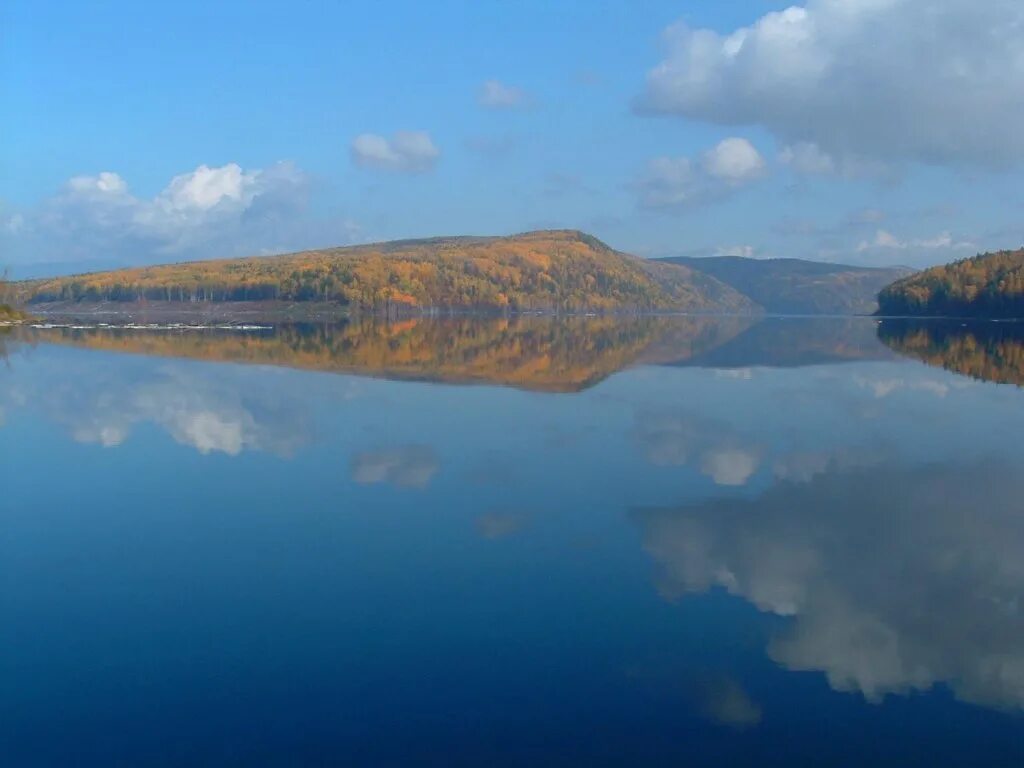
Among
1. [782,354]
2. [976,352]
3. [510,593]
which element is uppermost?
[976,352]

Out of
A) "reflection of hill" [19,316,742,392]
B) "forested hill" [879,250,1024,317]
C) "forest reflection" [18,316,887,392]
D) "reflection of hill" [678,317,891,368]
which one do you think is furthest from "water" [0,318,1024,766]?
"forested hill" [879,250,1024,317]

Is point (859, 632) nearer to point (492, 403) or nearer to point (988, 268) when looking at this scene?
point (492, 403)

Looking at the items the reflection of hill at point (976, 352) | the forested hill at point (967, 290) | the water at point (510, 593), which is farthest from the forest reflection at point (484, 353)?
the forested hill at point (967, 290)

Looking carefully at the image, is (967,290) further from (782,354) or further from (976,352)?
(782,354)

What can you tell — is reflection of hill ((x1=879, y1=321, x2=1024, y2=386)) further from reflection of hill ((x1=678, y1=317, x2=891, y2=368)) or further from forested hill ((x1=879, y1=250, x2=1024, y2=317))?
forested hill ((x1=879, y1=250, x2=1024, y2=317))

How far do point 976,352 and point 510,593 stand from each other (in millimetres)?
57135

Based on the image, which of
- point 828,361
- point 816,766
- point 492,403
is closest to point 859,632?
point 816,766

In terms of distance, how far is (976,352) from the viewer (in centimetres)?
5916

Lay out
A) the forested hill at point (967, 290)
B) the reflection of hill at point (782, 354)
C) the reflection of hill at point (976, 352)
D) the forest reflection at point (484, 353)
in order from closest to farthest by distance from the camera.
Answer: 1. the forest reflection at point (484, 353)
2. the reflection of hill at point (976, 352)
3. the reflection of hill at point (782, 354)
4. the forested hill at point (967, 290)

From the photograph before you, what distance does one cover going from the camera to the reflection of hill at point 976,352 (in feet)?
145

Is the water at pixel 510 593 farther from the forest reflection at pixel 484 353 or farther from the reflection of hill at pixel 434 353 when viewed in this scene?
the forest reflection at pixel 484 353

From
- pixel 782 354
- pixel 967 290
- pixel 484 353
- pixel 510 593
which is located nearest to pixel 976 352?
pixel 782 354

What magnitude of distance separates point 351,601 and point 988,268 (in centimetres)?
15485

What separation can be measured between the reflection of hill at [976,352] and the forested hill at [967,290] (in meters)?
34.9
